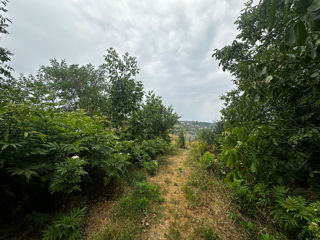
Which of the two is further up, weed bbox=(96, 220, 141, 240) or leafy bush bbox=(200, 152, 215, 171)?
leafy bush bbox=(200, 152, 215, 171)

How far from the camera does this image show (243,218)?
1.70m

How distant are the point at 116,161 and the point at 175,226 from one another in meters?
1.47

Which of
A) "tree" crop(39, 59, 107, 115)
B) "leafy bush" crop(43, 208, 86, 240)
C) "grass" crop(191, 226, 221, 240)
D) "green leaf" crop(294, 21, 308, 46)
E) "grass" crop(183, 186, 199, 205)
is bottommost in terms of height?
"grass" crop(191, 226, 221, 240)

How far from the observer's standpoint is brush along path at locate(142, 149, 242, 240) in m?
1.55

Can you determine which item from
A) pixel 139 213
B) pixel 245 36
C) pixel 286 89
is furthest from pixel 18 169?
pixel 245 36

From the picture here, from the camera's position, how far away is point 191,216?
6.12 feet

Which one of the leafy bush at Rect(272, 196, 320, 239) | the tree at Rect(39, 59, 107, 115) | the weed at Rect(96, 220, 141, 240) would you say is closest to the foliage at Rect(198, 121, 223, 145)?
the leafy bush at Rect(272, 196, 320, 239)

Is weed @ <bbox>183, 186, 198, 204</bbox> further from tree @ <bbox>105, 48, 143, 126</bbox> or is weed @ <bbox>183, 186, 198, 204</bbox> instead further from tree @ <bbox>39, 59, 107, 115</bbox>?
tree @ <bbox>39, 59, 107, 115</bbox>

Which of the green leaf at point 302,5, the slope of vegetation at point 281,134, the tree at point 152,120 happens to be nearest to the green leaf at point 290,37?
the slope of vegetation at point 281,134

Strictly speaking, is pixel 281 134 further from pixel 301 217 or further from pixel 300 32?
pixel 300 32

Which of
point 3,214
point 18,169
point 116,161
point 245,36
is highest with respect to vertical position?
point 245,36

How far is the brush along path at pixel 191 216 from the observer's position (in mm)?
1549

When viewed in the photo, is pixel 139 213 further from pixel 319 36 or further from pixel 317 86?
pixel 319 36

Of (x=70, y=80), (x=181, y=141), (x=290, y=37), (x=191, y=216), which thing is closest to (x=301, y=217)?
(x=191, y=216)
